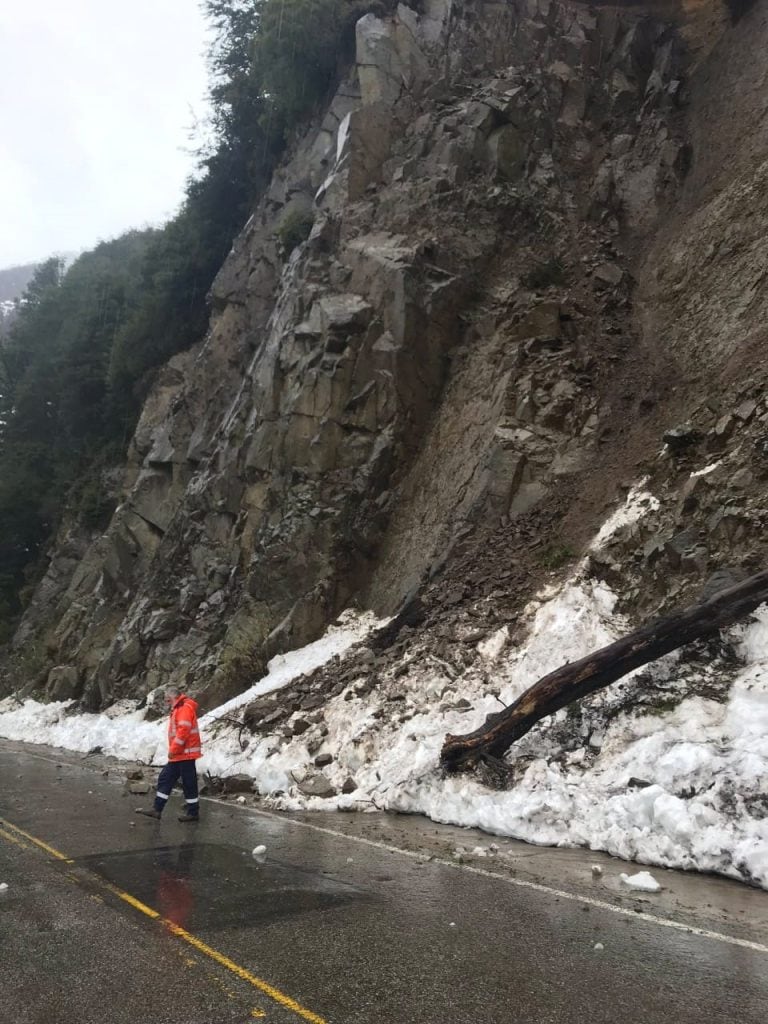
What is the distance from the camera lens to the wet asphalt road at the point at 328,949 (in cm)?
347

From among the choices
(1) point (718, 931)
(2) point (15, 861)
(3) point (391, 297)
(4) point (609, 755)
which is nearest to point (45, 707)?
(3) point (391, 297)

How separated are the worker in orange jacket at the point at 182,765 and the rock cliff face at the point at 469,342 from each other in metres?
4.48

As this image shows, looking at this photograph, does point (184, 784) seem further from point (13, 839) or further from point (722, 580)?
point (722, 580)

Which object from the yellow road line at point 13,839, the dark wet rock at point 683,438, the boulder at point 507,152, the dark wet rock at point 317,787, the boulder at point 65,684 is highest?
the boulder at point 507,152

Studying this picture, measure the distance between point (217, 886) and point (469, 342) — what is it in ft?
44.8

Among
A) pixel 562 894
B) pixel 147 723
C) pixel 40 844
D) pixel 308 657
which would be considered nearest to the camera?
pixel 562 894

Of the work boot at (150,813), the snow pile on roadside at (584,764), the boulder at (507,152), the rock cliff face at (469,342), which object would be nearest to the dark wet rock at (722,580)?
the snow pile on roadside at (584,764)

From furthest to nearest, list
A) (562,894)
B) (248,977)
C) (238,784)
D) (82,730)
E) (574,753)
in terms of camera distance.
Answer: (82,730)
(238,784)
(574,753)
(562,894)
(248,977)

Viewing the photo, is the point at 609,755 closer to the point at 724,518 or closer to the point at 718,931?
the point at 718,931

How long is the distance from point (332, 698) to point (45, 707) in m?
13.7

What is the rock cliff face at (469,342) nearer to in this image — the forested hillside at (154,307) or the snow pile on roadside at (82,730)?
the snow pile on roadside at (82,730)

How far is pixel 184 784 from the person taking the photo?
27.6ft

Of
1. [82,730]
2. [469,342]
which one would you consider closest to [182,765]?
[82,730]

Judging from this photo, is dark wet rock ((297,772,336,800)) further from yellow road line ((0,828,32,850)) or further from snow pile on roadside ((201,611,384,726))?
snow pile on roadside ((201,611,384,726))
